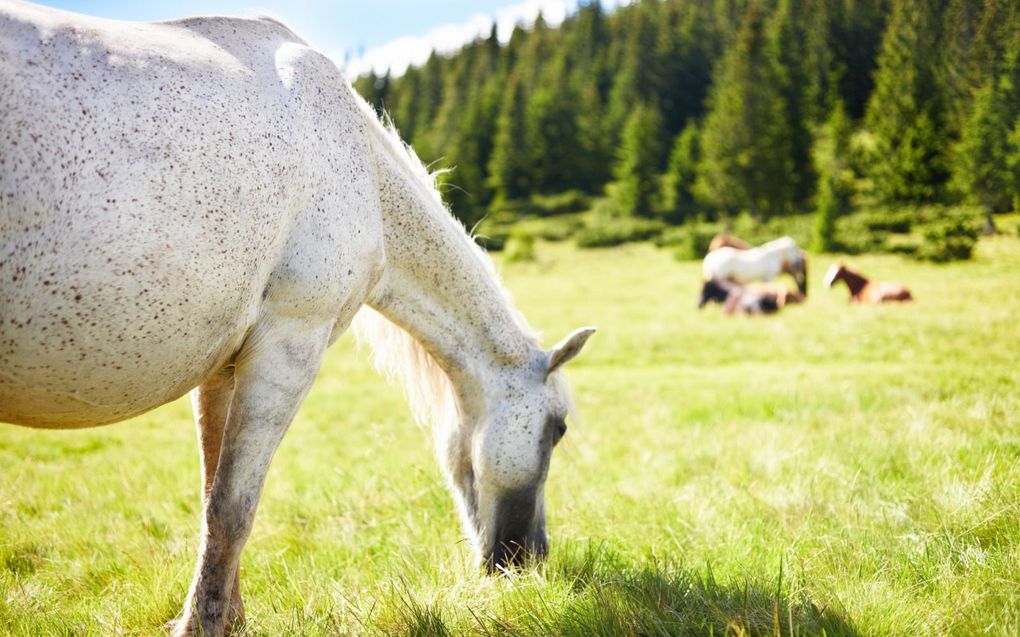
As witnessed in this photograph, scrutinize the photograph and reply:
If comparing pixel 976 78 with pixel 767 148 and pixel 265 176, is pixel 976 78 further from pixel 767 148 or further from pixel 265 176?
pixel 767 148

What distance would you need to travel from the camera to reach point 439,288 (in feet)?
9.64

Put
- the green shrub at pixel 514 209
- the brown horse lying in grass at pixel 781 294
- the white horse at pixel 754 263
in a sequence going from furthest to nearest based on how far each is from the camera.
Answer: the green shrub at pixel 514 209 → the white horse at pixel 754 263 → the brown horse lying in grass at pixel 781 294

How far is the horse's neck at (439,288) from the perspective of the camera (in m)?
2.79

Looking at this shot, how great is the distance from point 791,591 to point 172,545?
9.78 ft

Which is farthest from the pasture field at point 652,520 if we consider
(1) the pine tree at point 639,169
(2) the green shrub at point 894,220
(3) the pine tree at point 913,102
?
(1) the pine tree at point 639,169

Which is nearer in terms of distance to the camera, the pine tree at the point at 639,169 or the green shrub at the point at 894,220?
the green shrub at the point at 894,220

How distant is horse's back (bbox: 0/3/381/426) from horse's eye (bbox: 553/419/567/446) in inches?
60.7

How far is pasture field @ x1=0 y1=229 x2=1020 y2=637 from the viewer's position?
85.7 inches

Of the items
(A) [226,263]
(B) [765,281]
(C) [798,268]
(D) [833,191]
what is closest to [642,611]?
(A) [226,263]

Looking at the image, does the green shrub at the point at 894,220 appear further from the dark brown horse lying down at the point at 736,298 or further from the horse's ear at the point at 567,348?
the horse's ear at the point at 567,348

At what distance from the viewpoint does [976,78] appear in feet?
16.2

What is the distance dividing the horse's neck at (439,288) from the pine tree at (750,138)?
102ft

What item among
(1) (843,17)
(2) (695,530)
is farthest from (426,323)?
(1) (843,17)

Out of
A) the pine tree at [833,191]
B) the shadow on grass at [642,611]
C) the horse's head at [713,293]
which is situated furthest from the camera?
the pine tree at [833,191]
